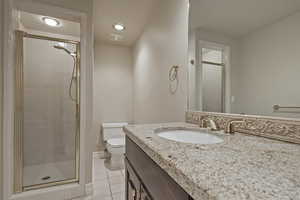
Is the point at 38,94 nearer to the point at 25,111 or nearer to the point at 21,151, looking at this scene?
the point at 25,111

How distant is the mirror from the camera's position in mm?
671

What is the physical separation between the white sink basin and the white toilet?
59.3 inches

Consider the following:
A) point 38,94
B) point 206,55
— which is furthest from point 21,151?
point 206,55

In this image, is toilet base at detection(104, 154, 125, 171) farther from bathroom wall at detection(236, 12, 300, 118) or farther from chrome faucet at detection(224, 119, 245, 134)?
bathroom wall at detection(236, 12, 300, 118)

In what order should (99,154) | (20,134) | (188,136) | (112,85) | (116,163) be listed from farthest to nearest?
(112,85) → (99,154) → (116,163) → (20,134) → (188,136)

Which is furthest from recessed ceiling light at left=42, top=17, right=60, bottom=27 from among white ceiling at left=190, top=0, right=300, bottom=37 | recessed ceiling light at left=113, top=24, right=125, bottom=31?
white ceiling at left=190, top=0, right=300, bottom=37

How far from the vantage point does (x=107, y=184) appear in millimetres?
1892

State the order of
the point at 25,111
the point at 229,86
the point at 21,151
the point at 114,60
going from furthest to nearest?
the point at 114,60 → the point at 25,111 → the point at 21,151 → the point at 229,86

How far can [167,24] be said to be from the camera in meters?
1.68

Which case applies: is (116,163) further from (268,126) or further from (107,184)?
(268,126)

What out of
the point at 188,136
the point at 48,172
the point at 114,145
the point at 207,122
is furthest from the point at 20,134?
the point at 207,122

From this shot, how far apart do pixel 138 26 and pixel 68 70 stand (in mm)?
1320

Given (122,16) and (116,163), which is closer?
(122,16)

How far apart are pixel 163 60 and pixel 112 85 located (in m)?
1.63
